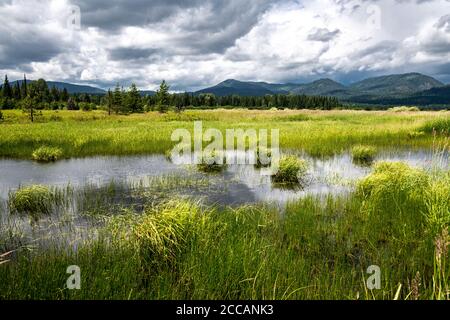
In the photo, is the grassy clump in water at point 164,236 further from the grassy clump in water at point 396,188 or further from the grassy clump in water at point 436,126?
the grassy clump in water at point 436,126

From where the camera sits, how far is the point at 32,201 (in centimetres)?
967

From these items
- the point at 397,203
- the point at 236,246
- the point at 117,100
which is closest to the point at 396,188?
the point at 397,203

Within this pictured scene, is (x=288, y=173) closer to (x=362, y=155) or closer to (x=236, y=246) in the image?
(x=362, y=155)

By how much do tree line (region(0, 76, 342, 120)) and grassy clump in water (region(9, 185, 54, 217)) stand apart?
4993 centimetres

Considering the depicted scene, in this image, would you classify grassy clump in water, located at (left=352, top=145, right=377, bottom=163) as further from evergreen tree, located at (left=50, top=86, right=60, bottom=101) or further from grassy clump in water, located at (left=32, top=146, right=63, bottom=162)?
evergreen tree, located at (left=50, top=86, right=60, bottom=101)

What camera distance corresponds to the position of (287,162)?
1377 centimetres

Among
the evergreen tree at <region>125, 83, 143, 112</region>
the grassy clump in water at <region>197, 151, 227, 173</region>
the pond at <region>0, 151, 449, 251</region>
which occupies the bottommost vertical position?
the pond at <region>0, 151, 449, 251</region>

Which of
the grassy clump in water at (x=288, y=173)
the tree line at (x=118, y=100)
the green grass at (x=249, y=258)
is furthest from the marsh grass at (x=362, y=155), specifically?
the tree line at (x=118, y=100)

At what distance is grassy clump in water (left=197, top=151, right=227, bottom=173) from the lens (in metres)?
15.3

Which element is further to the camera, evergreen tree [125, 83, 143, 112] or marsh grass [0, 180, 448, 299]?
evergreen tree [125, 83, 143, 112]

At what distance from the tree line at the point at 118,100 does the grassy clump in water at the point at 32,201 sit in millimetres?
49935

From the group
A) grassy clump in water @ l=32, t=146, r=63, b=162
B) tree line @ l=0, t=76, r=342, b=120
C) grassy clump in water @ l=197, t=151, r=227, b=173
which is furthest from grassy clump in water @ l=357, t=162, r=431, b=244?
tree line @ l=0, t=76, r=342, b=120

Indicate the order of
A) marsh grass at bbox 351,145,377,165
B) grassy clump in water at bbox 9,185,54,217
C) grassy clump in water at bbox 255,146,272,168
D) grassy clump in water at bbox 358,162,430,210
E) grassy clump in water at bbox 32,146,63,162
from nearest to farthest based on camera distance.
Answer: grassy clump in water at bbox 358,162,430,210
grassy clump in water at bbox 9,185,54,217
grassy clump in water at bbox 255,146,272,168
grassy clump in water at bbox 32,146,63,162
marsh grass at bbox 351,145,377,165
